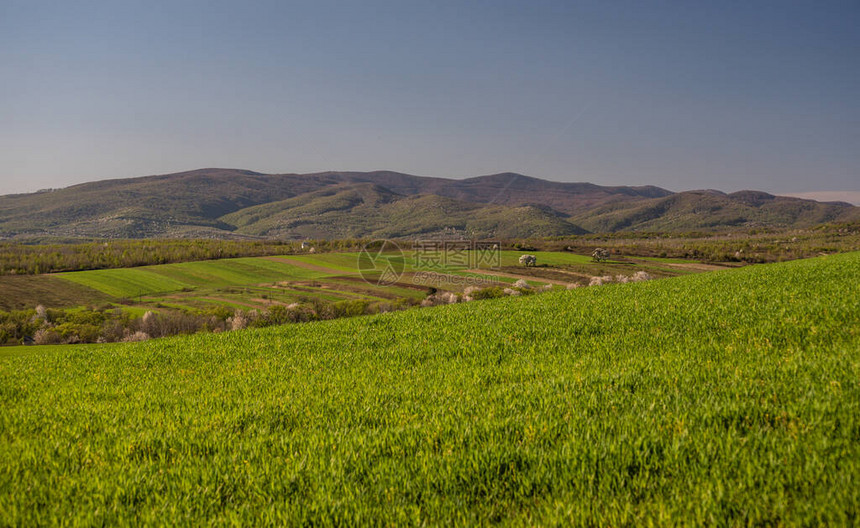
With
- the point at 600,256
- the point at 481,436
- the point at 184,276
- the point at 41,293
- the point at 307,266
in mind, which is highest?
the point at 600,256

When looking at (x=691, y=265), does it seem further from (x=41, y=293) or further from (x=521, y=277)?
(x=41, y=293)

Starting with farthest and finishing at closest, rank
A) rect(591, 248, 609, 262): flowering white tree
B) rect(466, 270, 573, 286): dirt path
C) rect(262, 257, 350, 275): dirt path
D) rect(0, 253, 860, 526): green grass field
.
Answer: rect(591, 248, 609, 262): flowering white tree < rect(262, 257, 350, 275): dirt path < rect(466, 270, 573, 286): dirt path < rect(0, 253, 860, 526): green grass field

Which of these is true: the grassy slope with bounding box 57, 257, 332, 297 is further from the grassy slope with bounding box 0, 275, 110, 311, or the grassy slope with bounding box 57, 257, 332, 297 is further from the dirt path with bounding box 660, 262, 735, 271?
the dirt path with bounding box 660, 262, 735, 271

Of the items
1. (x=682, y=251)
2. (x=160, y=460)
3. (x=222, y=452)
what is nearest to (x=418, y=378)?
(x=222, y=452)

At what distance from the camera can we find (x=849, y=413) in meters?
4.50

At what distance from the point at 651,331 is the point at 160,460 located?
33.2 ft

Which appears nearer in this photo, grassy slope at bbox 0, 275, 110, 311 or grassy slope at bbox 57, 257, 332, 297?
grassy slope at bbox 0, 275, 110, 311

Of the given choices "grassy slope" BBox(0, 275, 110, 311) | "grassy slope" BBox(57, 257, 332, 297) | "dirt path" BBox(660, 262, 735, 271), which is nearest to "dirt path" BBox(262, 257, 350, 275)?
"grassy slope" BBox(57, 257, 332, 297)

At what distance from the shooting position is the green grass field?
3.87 meters

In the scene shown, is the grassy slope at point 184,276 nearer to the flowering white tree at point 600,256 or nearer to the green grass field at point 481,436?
Result: the flowering white tree at point 600,256

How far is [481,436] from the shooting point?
17.4 ft

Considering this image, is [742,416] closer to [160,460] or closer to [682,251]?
[160,460]

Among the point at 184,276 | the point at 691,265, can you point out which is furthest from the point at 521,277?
the point at 184,276

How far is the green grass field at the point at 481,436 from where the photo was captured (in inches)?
152
